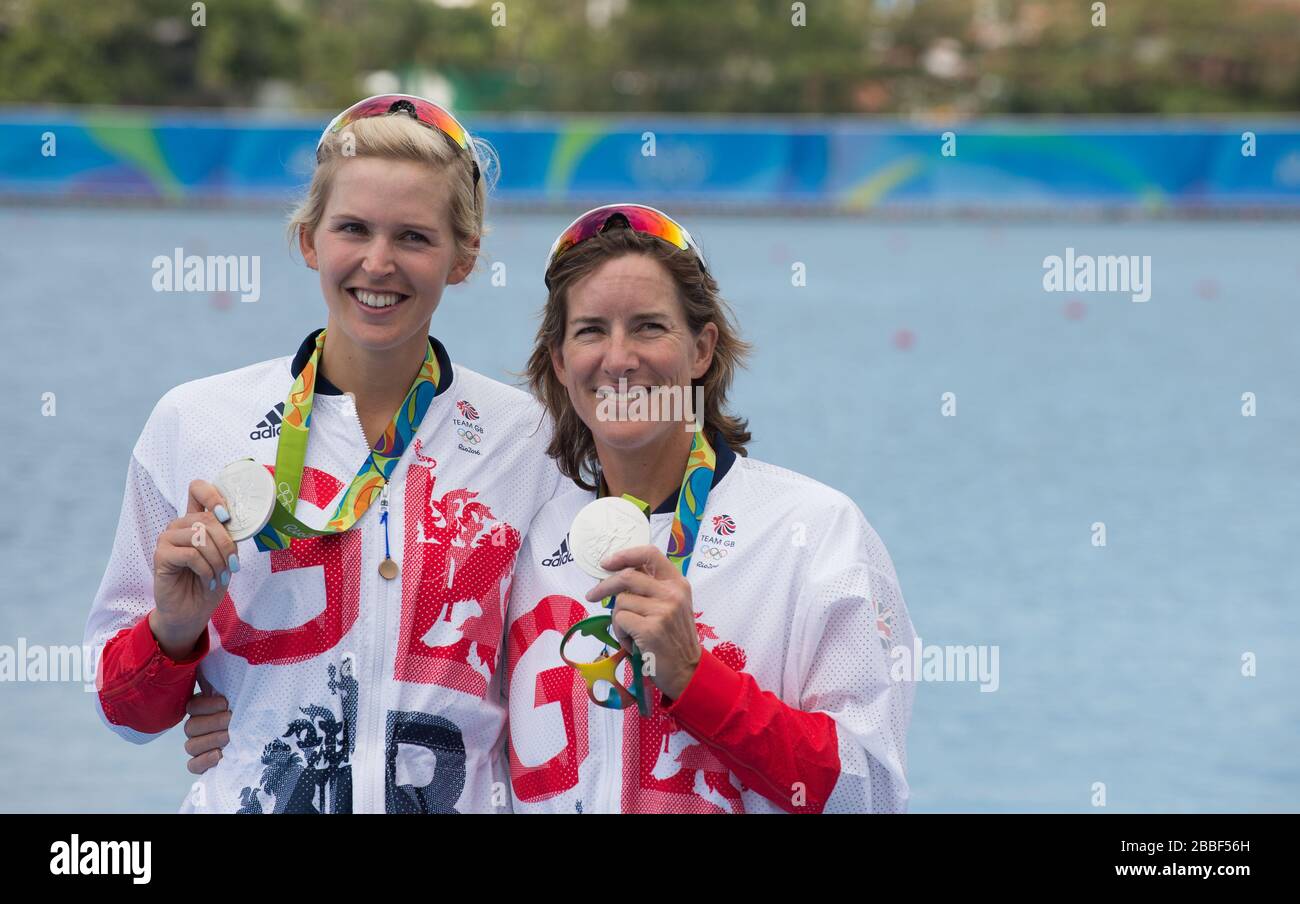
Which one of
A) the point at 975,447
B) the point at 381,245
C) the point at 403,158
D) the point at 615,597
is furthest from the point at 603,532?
the point at 975,447

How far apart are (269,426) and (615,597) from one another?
69 centimetres

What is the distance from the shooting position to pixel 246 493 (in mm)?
2365

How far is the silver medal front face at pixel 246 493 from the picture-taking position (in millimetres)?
2340

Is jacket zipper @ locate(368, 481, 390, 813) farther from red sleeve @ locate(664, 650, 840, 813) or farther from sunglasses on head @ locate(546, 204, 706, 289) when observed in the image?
sunglasses on head @ locate(546, 204, 706, 289)

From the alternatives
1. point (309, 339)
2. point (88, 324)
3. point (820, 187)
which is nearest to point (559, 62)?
point (820, 187)

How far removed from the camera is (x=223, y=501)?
7.67 ft

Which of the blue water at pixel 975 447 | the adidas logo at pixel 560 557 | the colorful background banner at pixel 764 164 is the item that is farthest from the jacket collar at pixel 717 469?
the colorful background banner at pixel 764 164

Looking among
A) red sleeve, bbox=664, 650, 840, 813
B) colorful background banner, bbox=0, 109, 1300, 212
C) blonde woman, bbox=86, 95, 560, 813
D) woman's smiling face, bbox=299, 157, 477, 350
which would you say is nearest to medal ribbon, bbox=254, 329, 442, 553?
blonde woman, bbox=86, 95, 560, 813

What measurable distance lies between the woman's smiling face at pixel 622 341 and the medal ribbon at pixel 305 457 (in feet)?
0.94

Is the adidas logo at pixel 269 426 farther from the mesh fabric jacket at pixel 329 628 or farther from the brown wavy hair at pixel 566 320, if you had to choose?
the brown wavy hair at pixel 566 320

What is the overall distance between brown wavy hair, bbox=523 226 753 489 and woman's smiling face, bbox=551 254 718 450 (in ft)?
0.07

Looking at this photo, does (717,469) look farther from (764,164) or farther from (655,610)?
(764,164)
